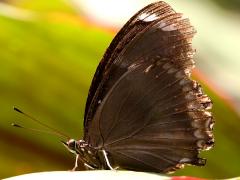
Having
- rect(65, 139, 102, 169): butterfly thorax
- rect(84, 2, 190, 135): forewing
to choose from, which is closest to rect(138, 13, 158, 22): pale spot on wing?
rect(84, 2, 190, 135): forewing

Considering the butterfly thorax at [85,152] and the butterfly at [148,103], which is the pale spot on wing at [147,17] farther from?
the butterfly thorax at [85,152]

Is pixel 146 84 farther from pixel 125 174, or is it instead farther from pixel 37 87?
pixel 125 174

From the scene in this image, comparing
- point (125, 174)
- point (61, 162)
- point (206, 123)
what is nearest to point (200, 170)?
point (206, 123)

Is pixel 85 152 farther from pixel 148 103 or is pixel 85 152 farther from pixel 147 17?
pixel 147 17

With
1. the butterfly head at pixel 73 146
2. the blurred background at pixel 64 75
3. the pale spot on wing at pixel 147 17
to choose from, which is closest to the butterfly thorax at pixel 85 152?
the butterfly head at pixel 73 146

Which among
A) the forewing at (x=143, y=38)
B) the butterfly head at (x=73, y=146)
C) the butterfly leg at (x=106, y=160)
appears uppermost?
the forewing at (x=143, y=38)

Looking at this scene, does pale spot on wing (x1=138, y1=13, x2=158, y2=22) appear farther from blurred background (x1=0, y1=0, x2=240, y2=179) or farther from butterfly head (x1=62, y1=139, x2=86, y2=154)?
butterfly head (x1=62, y1=139, x2=86, y2=154)

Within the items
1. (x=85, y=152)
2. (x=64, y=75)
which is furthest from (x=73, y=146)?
(x=64, y=75)
